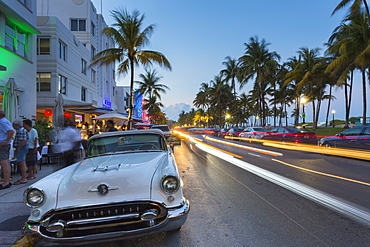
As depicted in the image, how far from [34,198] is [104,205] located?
0.91 meters

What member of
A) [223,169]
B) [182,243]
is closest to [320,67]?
[223,169]

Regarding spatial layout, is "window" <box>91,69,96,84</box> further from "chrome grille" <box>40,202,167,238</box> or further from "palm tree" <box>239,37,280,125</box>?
A: "chrome grille" <box>40,202,167,238</box>

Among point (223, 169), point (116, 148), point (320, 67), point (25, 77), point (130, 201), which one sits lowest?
point (223, 169)

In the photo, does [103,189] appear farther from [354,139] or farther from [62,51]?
[62,51]

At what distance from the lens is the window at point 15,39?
12938 mm

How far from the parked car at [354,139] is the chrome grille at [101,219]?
1122cm

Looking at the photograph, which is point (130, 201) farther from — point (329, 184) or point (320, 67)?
point (320, 67)

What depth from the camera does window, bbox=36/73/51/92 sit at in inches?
752

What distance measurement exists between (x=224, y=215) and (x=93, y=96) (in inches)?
1062

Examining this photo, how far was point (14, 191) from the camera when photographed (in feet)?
18.9

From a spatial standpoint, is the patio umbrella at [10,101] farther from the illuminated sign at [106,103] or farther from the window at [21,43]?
the illuminated sign at [106,103]

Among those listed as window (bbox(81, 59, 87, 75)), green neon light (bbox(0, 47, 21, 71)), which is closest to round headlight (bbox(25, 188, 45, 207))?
green neon light (bbox(0, 47, 21, 71))

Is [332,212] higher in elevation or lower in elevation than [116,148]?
lower

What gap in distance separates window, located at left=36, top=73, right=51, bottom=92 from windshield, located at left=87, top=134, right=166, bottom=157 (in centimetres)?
1727
